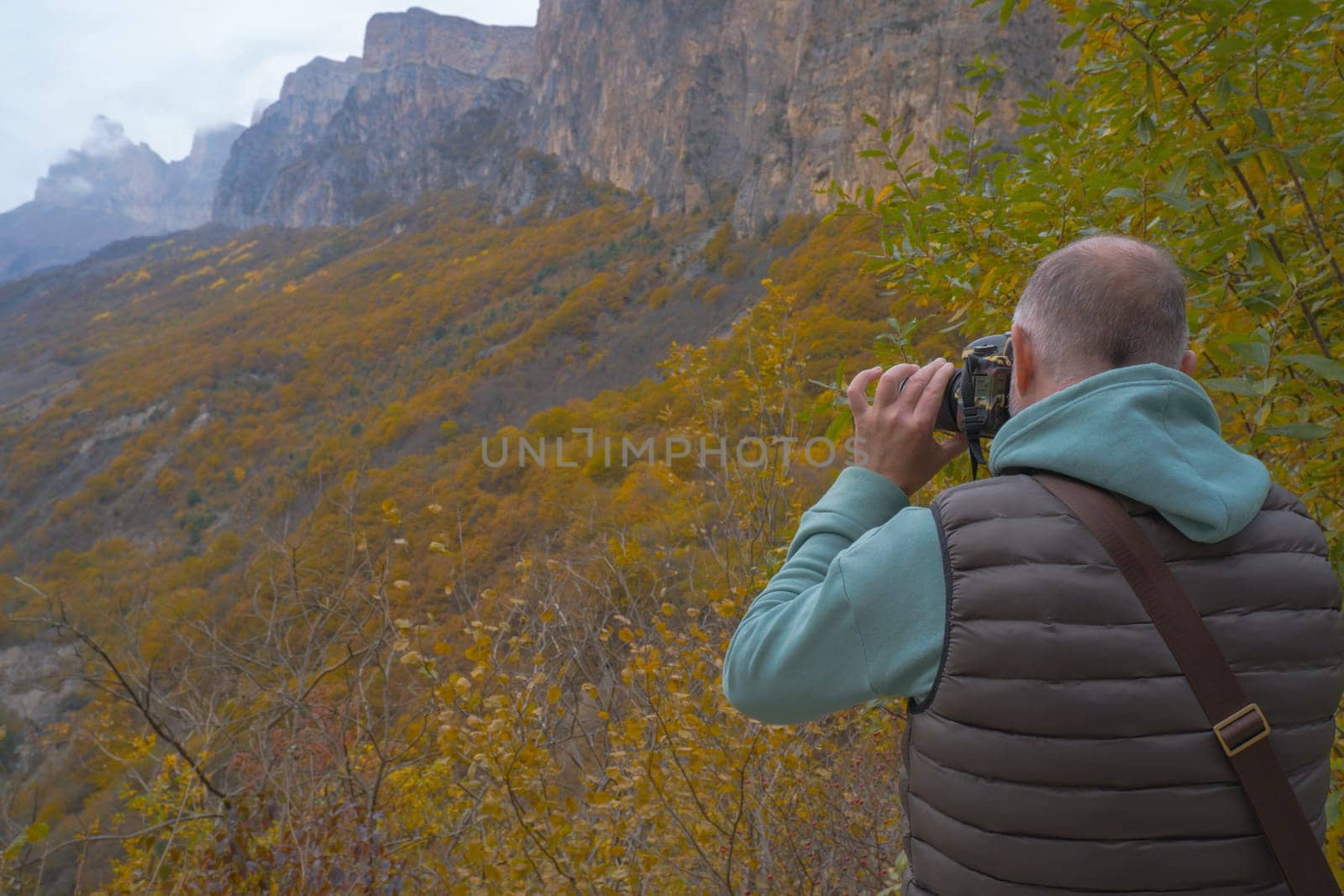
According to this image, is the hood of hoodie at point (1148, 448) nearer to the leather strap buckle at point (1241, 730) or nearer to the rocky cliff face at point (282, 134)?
the leather strap buckle at point (1241, 730)

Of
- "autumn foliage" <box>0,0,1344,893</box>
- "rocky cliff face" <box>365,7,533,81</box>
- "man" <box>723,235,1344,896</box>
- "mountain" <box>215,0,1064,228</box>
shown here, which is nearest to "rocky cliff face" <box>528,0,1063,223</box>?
"mountain" <box>215,0,1064,228</box>

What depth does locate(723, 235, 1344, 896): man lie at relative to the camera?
69cm

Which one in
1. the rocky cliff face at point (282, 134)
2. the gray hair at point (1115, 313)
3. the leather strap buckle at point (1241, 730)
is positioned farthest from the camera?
the rocky cliff face at point (282, 134)

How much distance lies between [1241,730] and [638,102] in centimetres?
6646

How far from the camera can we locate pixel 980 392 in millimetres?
917

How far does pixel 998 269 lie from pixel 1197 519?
45.9 inches

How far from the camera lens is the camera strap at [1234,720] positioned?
2.22 feet

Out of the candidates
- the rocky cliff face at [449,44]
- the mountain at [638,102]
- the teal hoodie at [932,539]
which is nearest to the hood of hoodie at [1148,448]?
the teal hoodie at [932,539]

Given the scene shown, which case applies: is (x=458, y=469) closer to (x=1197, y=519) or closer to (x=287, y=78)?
(x=1197, y=519)

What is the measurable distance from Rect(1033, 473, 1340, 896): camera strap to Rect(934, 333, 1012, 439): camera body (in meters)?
0.25

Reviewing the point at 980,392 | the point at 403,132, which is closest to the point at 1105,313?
the point at 980,392

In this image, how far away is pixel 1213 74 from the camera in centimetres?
135

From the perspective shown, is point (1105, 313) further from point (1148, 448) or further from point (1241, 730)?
point (1241, 730)

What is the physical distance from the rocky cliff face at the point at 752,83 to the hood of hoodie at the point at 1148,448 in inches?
187
